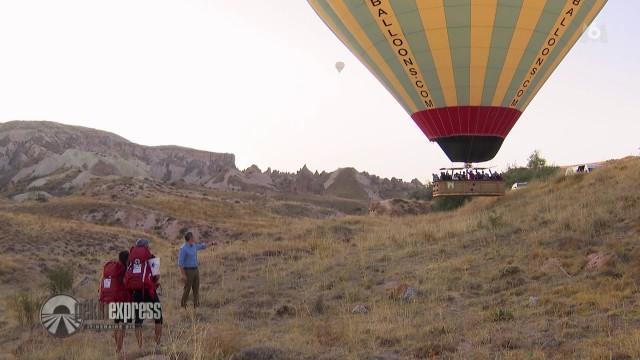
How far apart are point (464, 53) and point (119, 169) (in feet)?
311

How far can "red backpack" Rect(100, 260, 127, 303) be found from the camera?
7.51m

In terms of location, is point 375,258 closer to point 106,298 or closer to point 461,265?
point 461,265

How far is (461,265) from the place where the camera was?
1349 centimetres

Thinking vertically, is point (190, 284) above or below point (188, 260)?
below

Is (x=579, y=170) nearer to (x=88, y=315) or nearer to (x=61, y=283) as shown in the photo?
(x=61, y=283)

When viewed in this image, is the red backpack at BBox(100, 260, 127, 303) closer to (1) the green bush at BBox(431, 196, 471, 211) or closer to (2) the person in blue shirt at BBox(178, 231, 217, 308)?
(2) the person in blue shirt at BBox(178, 231, 217, 308)

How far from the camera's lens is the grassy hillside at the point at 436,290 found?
7.64 meters

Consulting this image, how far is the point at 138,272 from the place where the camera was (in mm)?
7465

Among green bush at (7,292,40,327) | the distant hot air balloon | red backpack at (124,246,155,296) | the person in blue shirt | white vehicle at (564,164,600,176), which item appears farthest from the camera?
white vehicle at (564,164,600,176)

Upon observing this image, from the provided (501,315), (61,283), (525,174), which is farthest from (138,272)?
(525,174)

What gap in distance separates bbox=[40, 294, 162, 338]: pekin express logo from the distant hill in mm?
68835

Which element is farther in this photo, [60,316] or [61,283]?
[61,283]

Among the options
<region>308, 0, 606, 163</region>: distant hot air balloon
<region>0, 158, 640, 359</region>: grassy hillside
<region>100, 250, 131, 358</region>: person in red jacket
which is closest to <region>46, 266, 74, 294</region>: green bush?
<region>0, 158, 640, 359</region>: grassy hillside

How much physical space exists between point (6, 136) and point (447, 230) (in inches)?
4630
